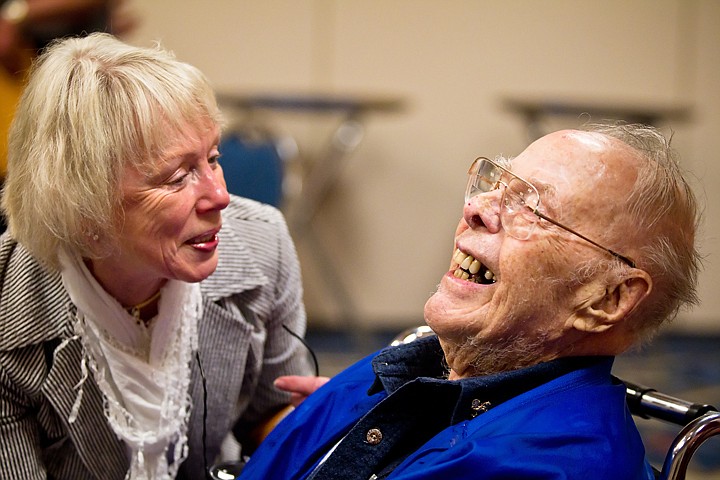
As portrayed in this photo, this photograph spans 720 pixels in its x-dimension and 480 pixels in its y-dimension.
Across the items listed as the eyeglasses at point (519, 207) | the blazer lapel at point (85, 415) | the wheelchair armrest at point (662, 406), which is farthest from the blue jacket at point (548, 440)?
the blazer lapel at point (85, 415)

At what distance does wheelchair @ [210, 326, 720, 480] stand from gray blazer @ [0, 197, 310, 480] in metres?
0.28

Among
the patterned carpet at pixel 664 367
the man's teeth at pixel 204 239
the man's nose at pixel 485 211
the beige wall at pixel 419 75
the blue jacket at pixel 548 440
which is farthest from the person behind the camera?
the beige wall at pixel 419 75

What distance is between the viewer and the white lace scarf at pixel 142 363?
1.69 metres

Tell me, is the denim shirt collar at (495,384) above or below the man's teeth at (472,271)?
below

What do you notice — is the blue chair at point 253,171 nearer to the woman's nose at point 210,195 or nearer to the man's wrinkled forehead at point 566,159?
the woman's nose at point 210,195

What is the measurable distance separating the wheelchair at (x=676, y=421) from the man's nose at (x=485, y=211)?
33cm

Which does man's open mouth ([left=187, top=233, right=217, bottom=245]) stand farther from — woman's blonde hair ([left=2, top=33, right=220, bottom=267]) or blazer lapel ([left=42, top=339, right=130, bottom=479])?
blazer lapel ([left=42, top=339, right=130, bottom=479])

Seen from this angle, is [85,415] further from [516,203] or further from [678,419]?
[678,419]

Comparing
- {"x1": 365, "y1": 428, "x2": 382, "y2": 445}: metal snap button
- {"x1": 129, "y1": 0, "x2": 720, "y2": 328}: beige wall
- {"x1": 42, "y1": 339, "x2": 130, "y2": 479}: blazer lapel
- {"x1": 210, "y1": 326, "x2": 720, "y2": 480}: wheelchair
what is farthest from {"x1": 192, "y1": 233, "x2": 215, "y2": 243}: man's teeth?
{"x1": 129, "y1": 0, "x2": 720, "y2": 328}: beige wall

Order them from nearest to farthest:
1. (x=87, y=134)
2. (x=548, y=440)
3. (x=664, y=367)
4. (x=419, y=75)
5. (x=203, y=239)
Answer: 1. (x=548, y=440)
2. (x=87, y=134)
3. (x=203, y=239)
4. (x=664, y=367)
5. (x=419, y=75)

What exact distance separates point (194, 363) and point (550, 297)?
2.79 ft

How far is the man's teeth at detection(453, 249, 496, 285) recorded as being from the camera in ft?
4.66

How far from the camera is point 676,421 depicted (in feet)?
4.58

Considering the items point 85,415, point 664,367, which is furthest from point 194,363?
point 664,367
